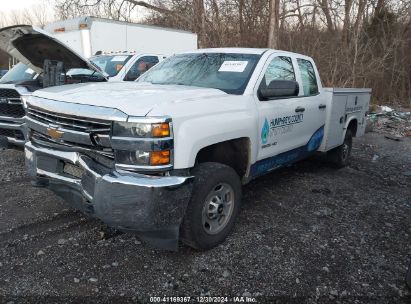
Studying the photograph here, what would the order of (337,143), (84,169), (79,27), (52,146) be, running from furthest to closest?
(79,27)
(337,143)
(52,146)
(84,169)

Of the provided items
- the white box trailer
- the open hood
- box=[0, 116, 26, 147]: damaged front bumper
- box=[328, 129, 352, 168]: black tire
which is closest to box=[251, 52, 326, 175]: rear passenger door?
box=[328, 129, 352, 168]: black tire

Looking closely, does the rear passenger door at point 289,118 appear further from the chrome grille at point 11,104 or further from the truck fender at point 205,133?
the chrome grille at point 11,104

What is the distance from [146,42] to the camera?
38.3 ft

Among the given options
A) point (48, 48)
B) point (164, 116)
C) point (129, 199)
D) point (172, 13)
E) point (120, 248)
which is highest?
point (172, 13)

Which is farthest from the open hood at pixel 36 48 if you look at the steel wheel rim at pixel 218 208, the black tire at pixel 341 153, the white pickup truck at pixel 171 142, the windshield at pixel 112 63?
the black tire at pixel 341 153

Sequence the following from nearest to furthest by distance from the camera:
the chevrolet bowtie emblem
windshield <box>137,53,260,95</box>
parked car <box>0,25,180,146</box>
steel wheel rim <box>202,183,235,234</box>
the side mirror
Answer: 1. the chevrolet bowtie emblem
2. steel wheel rim <box>202,183,235,234</box>
3. the side mirror
4. windshield <box>137,53,260,95</box>
5. parked car <box>0,25,180,146</box>

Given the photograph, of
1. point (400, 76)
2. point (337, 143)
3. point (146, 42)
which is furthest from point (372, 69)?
point (337, 143)

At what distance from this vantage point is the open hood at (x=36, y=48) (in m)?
4.73

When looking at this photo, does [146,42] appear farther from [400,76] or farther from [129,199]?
[400,76]

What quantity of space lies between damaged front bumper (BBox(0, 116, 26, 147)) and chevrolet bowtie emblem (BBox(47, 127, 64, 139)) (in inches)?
108

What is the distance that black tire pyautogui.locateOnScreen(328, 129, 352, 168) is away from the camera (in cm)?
630

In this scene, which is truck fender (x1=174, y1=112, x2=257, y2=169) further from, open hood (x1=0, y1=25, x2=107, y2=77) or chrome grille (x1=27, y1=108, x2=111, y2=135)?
open hood (x1=0, y1=25, x2=107, y2=77)

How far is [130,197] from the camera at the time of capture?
268 cm

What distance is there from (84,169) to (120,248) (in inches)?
37.2
